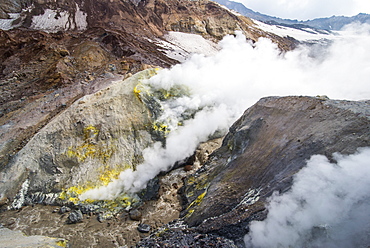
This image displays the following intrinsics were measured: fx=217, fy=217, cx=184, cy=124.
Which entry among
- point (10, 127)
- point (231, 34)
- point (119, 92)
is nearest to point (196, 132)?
point (119, 92)

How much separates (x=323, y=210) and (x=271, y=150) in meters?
2.14

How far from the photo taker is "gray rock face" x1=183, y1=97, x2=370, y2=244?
384 cm

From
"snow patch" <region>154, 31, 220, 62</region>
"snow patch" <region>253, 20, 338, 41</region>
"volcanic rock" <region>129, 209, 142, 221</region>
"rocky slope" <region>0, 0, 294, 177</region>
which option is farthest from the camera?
"snow patch" <region>253, 20, 338, 41</region>

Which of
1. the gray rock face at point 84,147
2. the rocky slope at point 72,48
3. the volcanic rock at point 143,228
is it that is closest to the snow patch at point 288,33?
the rocky slope at point 72,48

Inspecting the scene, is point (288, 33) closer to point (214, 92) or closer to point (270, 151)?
point (214, 92)

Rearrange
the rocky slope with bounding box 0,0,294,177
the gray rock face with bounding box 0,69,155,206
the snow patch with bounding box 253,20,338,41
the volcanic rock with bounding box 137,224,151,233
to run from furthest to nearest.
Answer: the snow patch with bounding box 253,20,338,41
the rocky slope with bounding box 0,0,294,177
the gray rock face with bounding box 0,69,155,206
the volcanic rock with bounding box 137,224,151,233

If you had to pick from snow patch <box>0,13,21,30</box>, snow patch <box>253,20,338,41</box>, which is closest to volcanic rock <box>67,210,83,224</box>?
snow patch <box>0,13,21,30</box>

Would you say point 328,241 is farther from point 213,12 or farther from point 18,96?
point 213,12

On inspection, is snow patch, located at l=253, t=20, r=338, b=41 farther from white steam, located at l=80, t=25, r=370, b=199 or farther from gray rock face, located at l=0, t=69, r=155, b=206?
gray rock face, located at l=0, t=69, r=155, b=206

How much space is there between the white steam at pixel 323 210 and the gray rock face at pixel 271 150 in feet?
0.74

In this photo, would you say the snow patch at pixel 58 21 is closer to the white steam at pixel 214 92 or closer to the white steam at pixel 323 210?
the white steam at pixel 214 92

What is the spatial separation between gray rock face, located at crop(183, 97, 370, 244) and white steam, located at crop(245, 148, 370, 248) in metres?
0.22

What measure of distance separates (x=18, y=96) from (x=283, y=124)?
16.6 metres

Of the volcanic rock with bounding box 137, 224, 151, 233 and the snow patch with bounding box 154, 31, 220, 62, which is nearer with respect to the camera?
the volcanic rock with bounding box 137, 224, 151, 233
